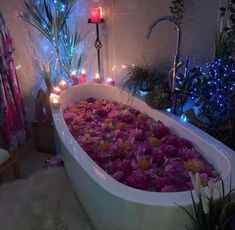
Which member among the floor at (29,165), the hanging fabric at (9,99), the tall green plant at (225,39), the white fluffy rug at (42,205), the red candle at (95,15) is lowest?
the floor at (29,165)

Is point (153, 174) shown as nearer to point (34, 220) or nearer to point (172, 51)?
point (34, 220)

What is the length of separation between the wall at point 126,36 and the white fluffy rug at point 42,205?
100cm

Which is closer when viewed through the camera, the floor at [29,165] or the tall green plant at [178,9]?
the tall green plant at [178,9]

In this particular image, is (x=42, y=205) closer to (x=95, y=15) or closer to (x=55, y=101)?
(x=55, y=101)

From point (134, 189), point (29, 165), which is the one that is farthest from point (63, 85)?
point (134, 189)

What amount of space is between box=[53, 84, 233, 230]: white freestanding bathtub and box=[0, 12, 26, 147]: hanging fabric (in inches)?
30.1

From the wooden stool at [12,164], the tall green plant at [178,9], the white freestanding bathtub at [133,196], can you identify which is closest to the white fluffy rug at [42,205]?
the wooden stool at [12,164]

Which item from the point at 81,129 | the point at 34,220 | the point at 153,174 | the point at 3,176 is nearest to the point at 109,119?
the point at 81,129

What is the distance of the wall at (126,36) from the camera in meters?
2.34

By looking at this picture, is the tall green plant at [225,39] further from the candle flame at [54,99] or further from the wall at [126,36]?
the candle flame at [54,99]

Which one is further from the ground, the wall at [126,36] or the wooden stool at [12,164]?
the wall at [126,36]

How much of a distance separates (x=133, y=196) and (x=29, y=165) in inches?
70.0

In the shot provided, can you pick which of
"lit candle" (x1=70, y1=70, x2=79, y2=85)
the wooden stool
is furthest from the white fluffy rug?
"lit candle" (x1=70, y1=70, x2=79, y2=85)

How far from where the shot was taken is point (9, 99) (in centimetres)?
261
